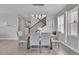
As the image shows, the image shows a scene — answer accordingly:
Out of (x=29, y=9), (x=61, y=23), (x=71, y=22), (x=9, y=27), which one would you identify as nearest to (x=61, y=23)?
(x=61, y=23)

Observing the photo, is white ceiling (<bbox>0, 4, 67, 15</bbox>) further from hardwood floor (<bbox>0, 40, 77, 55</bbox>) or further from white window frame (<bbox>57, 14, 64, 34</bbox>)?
hardwood floor (<bbox>0, 40, 77, 55</bbox>)

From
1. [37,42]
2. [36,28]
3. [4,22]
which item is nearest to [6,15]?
[4,22]

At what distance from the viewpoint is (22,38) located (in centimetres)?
715

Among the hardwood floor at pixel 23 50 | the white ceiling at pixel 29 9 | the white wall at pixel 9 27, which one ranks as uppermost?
the white ceiling at pixel 29 9

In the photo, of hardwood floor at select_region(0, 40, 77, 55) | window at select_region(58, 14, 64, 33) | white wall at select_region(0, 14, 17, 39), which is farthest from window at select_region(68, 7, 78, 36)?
white wall at select_region(0, 14, 17, 39)

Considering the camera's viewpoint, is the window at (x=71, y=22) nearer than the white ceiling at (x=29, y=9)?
Yes

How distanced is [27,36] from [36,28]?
921 millimetres

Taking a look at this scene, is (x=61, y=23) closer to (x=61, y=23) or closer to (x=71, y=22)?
(x=61, y=23)

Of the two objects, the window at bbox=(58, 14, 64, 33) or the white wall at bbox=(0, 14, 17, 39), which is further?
the white wall at bbox=(0, 14, 17, 39)

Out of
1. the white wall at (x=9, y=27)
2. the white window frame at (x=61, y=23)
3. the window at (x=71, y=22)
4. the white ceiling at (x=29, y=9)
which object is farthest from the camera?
the white wall at (x=9, y=27)

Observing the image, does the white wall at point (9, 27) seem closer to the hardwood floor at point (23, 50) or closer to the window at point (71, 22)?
the hardwood floor at point (23, 50)

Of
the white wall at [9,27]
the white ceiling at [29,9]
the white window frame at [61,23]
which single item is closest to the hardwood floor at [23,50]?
the white wall at [9,27]
